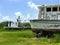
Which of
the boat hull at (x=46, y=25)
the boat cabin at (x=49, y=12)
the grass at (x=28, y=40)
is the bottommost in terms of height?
the grass at (x=28, y=40)

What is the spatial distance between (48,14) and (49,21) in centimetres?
154

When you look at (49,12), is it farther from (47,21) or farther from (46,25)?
(46,25)

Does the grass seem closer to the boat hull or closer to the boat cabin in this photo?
the boat hull

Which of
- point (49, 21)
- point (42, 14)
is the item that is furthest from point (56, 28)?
point (42, 14)

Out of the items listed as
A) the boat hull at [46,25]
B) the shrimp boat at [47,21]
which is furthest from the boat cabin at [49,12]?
the boat hull at [46,25]

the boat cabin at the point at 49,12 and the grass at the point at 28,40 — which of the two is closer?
the grass at the point at 28,40

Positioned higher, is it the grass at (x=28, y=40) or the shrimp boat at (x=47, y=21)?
the shrimp boat at (x=47, y=21)

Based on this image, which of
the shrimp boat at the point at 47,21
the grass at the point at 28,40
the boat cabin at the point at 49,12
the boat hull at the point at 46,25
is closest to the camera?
the grass at the point at 28,40

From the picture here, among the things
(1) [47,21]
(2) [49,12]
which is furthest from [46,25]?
(2) [49,12]

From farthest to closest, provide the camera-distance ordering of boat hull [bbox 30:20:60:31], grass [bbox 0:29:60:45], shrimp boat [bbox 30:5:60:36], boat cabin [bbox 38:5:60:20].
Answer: boat cabin [bbox 38:5:60:20], shrimp boat [bbox 30:5:60:36], boat hull [bbox 30:20:60:31], grass [bbox 0:29:60:45]

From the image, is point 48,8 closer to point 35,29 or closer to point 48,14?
point 48,14

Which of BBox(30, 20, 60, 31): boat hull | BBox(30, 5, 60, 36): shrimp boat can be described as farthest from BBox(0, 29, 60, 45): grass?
BBox(30, 5, 60, 36): shrimp boat

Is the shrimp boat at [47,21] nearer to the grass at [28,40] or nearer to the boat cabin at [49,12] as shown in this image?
the boat cabin at [49,12]

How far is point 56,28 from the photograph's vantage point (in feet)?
85.4
